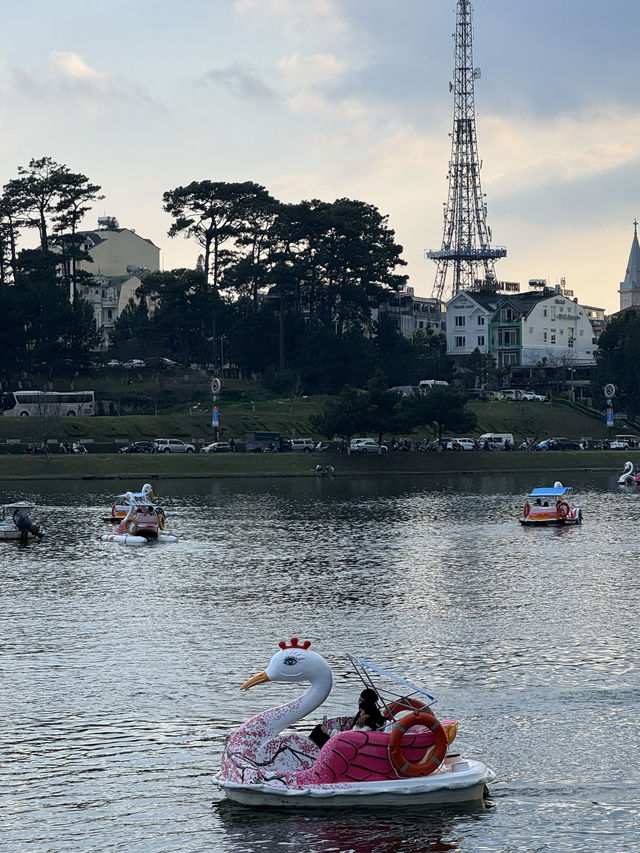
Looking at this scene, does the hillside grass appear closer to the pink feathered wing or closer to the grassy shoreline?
the grassy shoreline

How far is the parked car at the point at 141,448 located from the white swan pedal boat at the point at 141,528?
6210cm

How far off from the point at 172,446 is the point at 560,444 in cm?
5296

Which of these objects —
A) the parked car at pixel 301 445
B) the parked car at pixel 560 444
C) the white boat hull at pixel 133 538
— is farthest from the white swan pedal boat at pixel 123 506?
the parked car at pixel 560 444

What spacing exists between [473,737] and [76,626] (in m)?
21.5

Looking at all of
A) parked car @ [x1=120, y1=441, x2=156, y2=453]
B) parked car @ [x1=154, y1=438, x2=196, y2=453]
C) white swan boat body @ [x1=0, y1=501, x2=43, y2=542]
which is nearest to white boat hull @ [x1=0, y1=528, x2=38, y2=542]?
white swan boat body @ [x1=0, y1=501, x2=43, y2=542]

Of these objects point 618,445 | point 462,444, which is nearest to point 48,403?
point 462,444

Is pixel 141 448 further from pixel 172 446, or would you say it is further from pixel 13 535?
pixel 13 535

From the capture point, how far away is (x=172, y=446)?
148 meters

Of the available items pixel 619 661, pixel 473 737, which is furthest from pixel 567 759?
pixel 619 661

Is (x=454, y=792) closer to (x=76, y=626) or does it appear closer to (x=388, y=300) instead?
(x=76, y=626)

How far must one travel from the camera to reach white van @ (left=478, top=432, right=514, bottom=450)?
164 m

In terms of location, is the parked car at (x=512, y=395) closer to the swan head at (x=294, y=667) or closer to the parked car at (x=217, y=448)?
the parked car at (x=217, y=448)

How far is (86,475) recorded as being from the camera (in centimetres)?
13350

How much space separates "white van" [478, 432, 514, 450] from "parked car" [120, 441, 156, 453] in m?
43.7
